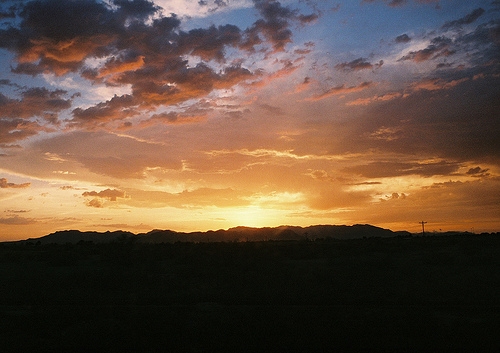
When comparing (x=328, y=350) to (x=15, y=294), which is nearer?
(x=328, y=350)

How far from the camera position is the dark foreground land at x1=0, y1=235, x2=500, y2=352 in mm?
12406

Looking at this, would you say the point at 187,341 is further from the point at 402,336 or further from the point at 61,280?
the point at 61,280

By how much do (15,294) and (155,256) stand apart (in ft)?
37.5

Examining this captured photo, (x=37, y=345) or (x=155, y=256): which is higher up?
(x=155, y=256)

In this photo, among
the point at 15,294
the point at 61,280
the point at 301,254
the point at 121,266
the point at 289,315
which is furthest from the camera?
the point at 301,254

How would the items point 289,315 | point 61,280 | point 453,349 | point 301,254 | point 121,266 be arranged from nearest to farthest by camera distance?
point 453,349
point 289,315
point 61,280
point 121,266
point 301,254

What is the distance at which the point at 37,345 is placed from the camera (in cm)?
1247

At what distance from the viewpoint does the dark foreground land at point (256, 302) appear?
40.7ft

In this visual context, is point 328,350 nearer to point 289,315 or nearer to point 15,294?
point 289,315

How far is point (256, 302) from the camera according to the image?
17.5m

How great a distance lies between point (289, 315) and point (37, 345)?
327 inches

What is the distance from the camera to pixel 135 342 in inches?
491

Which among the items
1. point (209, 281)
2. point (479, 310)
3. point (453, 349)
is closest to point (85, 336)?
point (209, 281)

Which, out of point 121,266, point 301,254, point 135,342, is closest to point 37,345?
point 135,342
